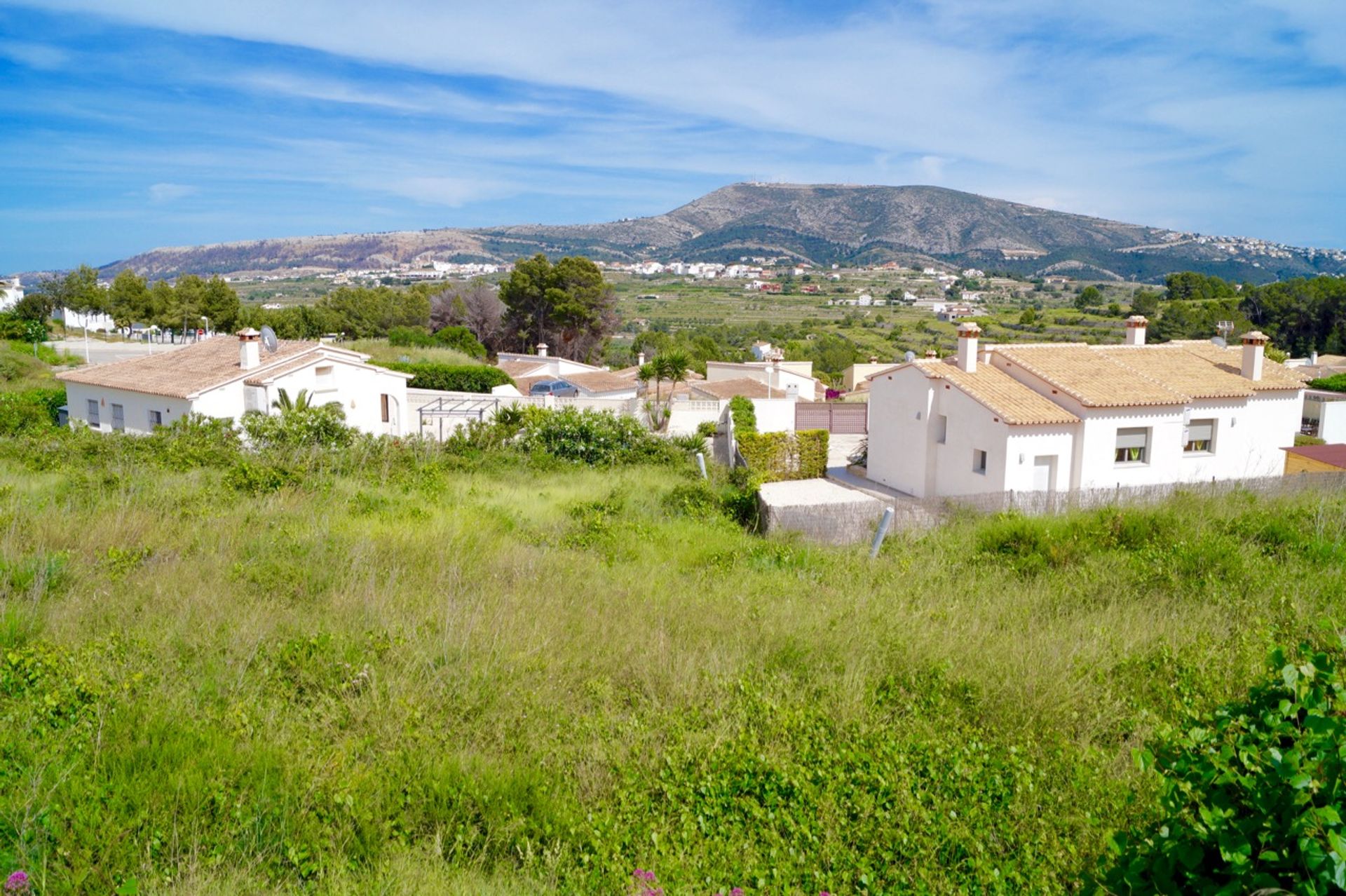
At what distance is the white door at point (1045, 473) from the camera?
1905 cm

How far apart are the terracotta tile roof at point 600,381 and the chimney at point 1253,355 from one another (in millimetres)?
21726

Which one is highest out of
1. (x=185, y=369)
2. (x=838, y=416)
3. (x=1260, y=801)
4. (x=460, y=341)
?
(x=1260, y=801)

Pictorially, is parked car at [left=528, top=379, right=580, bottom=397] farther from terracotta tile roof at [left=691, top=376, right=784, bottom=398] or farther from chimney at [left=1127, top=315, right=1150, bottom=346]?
chimney at [left=1127, top=315, right=1150, bottom=346]

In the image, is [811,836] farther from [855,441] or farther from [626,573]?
[855,441]

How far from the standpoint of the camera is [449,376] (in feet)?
112

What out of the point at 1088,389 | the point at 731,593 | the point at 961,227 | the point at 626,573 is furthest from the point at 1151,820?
the point at 961,227

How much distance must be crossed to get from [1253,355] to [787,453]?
12.2 m

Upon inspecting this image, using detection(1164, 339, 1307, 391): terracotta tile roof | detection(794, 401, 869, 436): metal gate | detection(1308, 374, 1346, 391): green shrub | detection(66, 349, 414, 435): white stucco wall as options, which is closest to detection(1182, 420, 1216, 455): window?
detection(1164, 339, 1307, 391): terracotta tile roof

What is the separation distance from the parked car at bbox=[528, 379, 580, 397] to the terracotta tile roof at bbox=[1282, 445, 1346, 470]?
24017 mm

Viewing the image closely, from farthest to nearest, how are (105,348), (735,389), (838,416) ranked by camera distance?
(105,348) < (838,416) < (735,389)

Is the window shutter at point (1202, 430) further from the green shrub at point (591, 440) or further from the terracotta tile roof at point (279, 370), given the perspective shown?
the terracotta tile roof at point (279, 370)

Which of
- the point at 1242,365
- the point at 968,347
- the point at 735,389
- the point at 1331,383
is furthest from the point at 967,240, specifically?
the point at 968,347

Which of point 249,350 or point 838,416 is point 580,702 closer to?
point 249,350

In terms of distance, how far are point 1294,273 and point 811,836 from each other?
687ft
